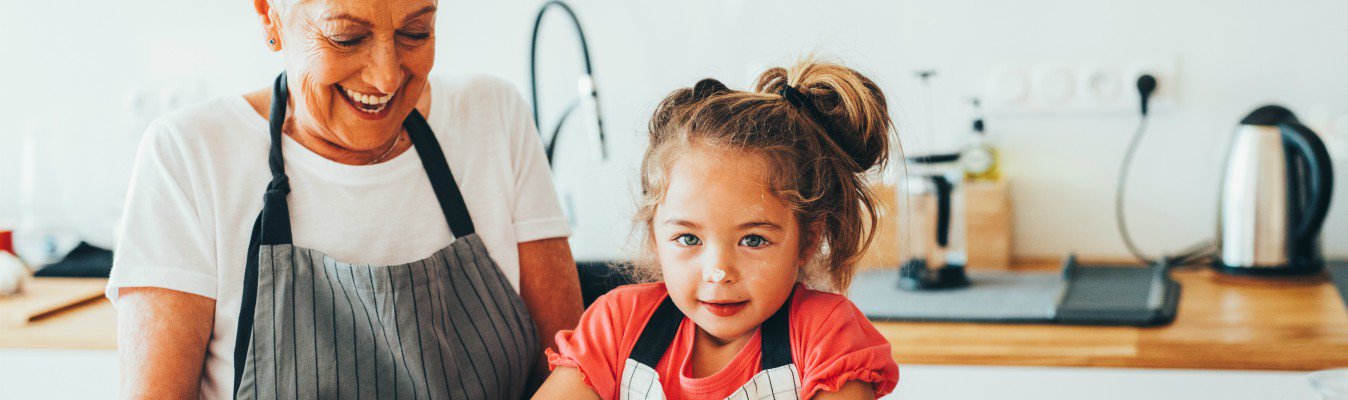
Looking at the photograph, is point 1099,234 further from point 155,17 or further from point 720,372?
point 155,17

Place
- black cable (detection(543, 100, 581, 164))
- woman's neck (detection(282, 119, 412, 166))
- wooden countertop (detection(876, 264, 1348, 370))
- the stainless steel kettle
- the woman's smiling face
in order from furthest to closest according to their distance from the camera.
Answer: black cable (detection(543, 100, 581, 164))
the stainless steel kettle
wooden countertop (detection(876, 264, 1348, 370))
woman's neck (detection(282, 119, 412, 166))
the woman's smiling face

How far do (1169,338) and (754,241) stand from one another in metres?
0.89

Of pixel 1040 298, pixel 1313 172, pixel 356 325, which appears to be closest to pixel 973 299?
pixel 1040 298

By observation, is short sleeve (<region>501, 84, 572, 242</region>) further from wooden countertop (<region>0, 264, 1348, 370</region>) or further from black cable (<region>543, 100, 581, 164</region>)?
black cable (<region>543, 100, 581, 164</region>)

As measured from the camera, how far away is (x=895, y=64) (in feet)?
6.92

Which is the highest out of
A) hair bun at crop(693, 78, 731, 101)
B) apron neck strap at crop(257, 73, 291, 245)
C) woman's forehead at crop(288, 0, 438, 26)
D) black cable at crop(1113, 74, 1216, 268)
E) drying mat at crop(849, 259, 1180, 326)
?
woman's forehead at crop(288, 0, 438, 26)

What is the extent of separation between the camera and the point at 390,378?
3.72ft

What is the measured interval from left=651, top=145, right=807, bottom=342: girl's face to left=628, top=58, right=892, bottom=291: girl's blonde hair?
16mm

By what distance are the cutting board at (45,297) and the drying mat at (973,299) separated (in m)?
1.34

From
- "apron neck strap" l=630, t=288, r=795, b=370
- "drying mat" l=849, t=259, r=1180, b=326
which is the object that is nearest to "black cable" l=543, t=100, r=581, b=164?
"drying mat" l=849, t=259, r=1180, b=326

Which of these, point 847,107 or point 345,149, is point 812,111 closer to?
point 847,107

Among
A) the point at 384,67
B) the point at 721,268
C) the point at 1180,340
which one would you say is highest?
the point at 384,67

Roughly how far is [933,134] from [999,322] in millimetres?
533

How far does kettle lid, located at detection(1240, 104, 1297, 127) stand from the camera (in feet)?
6.04
